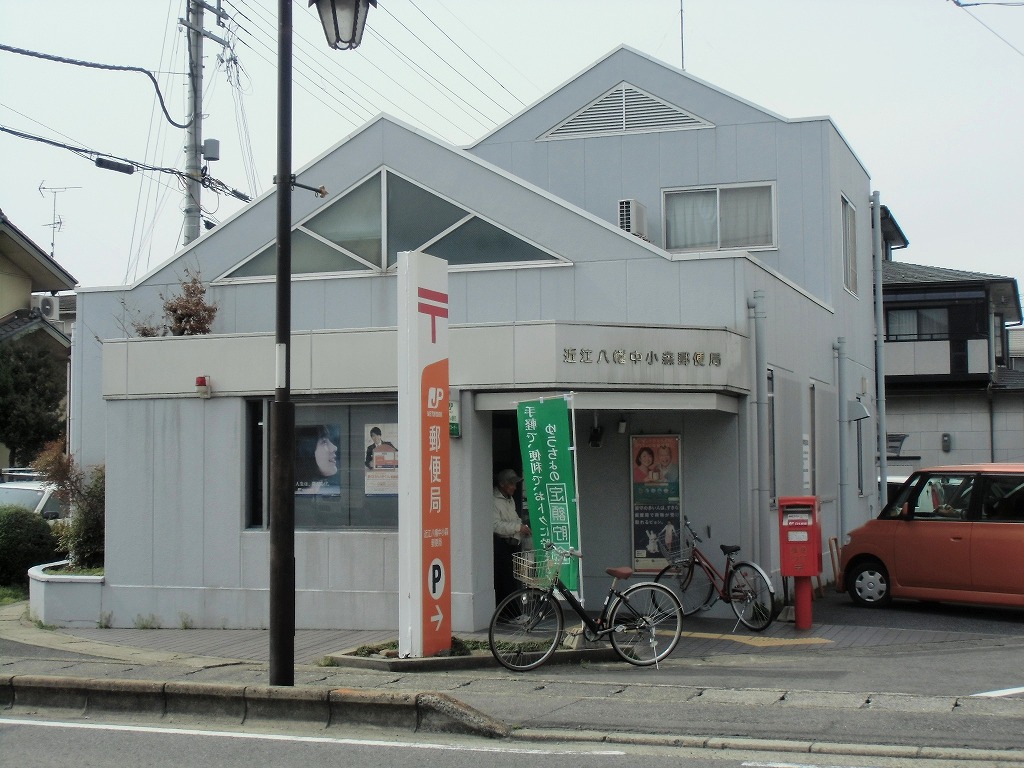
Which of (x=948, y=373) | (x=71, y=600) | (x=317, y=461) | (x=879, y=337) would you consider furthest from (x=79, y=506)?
(x=948, y=373)

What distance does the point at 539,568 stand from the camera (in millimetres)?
10609

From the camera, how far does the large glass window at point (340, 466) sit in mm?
13203

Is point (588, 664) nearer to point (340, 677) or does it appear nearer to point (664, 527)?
point (340, 677)

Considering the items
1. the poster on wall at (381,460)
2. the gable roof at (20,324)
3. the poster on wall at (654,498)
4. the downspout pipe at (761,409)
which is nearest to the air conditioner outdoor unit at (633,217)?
the downspout pipe at (761,409)

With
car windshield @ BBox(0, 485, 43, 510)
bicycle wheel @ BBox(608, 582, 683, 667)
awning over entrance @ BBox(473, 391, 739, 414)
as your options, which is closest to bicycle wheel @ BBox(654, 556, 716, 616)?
awning over entrance @ BBox(473, 391, 739, 414)

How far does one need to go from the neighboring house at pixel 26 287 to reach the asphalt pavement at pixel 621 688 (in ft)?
65.4

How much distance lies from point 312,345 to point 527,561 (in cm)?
415

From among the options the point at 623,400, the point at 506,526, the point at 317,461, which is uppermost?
the point at 623,400

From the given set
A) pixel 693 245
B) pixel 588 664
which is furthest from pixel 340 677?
pixel 693 245

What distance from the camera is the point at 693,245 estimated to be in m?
19.2

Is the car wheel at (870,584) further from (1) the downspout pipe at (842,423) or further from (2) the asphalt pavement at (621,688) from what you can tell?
(1) the downspout pipe at (842,423)

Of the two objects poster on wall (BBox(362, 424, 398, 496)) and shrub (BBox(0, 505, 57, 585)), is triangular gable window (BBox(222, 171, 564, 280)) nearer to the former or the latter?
poster on wall (BBox(362, 424, 398, 496))

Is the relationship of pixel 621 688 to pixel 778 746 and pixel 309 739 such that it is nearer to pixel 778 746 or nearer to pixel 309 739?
pixel 778 746

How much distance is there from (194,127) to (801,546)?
54.4 ft
